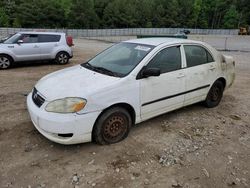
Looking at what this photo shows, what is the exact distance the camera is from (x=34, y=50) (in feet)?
32.5

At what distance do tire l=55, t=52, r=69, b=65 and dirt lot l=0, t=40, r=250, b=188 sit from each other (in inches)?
227

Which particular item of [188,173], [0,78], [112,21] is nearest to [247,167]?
[188,173]

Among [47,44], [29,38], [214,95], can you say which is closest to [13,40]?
[29,38]

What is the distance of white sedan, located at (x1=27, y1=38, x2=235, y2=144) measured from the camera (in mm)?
3443

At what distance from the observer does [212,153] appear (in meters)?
3.72

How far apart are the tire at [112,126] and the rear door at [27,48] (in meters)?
7.20

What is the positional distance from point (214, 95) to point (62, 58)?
23.5 ft

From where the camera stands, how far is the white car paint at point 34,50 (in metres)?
9.47

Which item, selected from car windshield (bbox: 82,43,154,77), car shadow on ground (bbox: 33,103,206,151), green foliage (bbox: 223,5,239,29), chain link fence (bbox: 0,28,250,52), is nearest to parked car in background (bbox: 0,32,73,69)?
car windshield (bbox: 82,43,154,77)

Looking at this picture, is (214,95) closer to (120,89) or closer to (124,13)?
(120,89)

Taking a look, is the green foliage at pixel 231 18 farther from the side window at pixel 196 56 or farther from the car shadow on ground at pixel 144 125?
the car shadow on ground at pixel 144 125

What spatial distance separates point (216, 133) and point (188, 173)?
1385mm

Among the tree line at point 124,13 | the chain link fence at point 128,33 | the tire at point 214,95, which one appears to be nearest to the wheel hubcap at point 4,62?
the tire at point 214,95

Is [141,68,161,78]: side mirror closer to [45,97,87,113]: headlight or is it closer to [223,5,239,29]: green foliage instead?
[45,97,87,113]: headlight
